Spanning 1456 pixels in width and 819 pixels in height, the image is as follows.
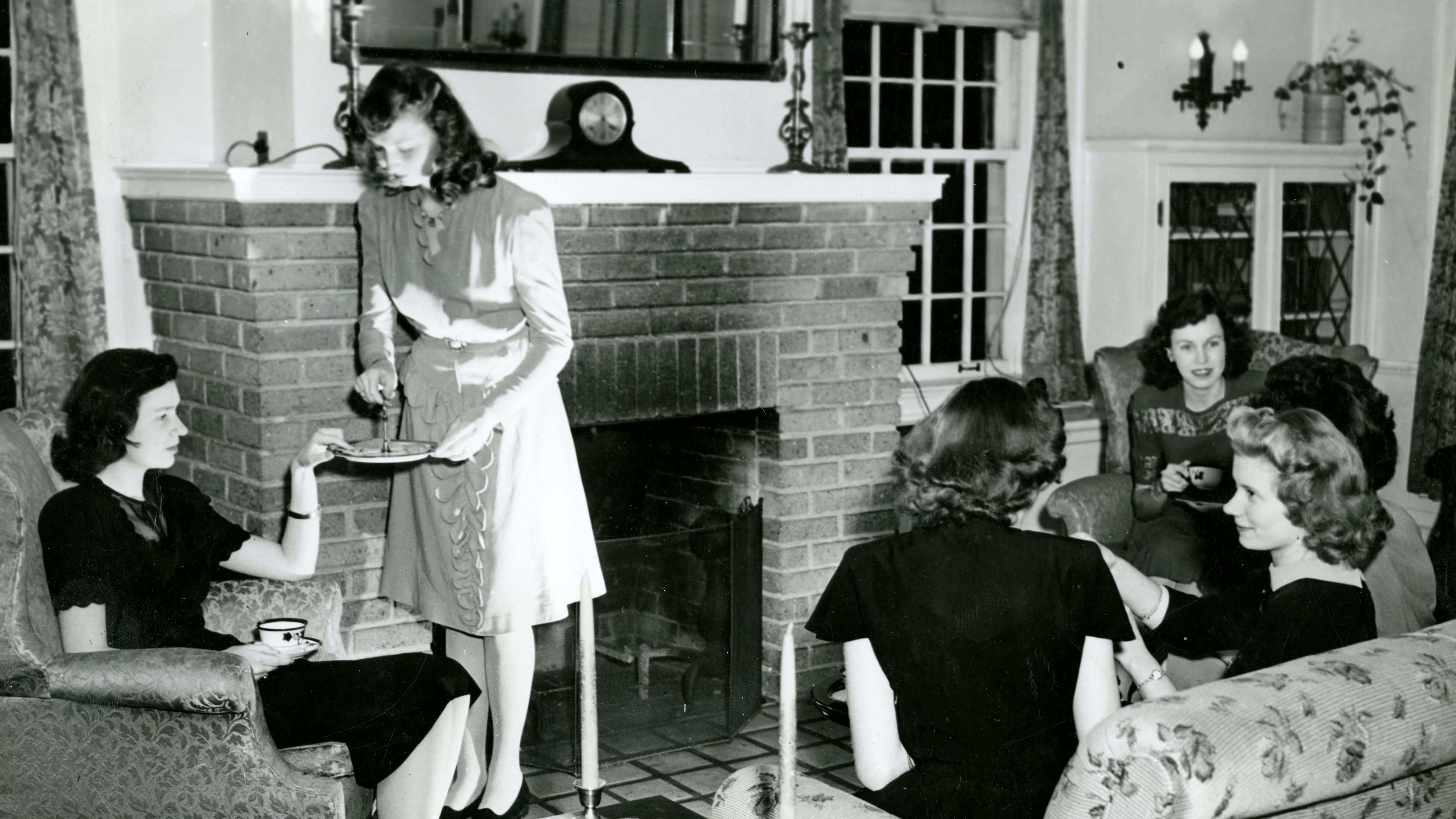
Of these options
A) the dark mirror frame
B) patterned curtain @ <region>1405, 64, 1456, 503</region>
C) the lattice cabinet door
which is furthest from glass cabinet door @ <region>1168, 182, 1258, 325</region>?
the dark mirror frame

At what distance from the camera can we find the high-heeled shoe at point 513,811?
3.41 m

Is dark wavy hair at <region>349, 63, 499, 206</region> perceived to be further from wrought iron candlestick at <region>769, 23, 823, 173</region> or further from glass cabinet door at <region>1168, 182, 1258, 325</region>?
glass cabinet door at <region>1168, 182, 1258, 325</region>

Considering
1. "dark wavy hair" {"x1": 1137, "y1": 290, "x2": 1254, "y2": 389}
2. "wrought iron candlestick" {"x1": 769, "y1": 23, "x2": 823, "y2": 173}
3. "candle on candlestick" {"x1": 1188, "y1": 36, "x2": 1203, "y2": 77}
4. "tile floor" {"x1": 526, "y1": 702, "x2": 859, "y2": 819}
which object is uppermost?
"candle on candlestick" {"x1": 1188, "y1": 36, "x2": 1203, "y2": 77}

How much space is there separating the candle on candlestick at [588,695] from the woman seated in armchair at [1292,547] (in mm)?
1010

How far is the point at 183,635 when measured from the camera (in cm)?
296

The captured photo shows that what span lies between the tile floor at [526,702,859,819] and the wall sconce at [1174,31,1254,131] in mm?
3312

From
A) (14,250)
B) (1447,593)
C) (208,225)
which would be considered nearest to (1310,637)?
(1447,593)

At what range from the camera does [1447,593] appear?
378cm

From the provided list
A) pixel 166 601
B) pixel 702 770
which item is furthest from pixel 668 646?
pixel 166 601

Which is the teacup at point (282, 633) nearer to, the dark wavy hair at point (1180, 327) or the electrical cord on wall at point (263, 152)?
the electrical cord on wall at point (263, 152)

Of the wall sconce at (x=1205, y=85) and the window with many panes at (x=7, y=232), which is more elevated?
the wall sconce at (x=1205, y=85)

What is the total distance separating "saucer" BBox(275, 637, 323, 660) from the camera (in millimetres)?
2836

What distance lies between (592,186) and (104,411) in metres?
1.51

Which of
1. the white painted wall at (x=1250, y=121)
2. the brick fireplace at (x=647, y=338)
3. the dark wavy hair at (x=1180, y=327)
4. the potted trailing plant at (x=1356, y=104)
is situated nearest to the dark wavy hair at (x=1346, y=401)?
the dark wavy hair at (x=1180, y=327)
